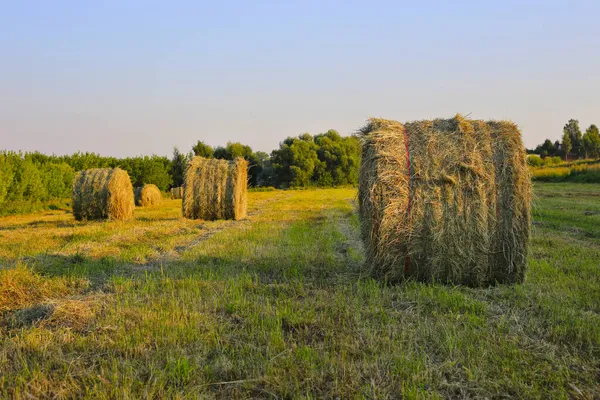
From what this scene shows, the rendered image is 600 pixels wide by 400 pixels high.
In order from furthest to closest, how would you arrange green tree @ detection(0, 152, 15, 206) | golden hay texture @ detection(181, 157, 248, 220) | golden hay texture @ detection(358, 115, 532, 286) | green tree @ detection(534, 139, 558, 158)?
green tree @ detection(534, 139, 558, 158) < green tree @ detection(0, 152, 15, 206) < golden hay texture @ detection(181, 157, 248, 220) < golden hay texture @ detection(358, 115, 532, 286)

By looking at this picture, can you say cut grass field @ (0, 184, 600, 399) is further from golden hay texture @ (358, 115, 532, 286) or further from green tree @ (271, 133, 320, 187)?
green tree @ (271, 133, 320, 187)

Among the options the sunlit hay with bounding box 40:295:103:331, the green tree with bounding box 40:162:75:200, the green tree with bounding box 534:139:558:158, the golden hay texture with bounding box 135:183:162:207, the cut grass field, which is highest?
the green tree with bounding box 534:139:558:158

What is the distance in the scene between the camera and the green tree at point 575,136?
196ft

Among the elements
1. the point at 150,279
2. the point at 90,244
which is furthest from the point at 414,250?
the point at 90,244

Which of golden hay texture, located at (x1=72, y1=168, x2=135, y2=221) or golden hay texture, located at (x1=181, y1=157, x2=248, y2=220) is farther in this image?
golden hay texture, located at (x1=72, y1=168, x2=135, y2=221)

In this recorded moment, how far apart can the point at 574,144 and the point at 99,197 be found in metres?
64.9

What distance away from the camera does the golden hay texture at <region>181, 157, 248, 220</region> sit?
1484 cm

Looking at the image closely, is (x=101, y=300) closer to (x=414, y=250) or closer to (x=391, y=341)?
(x=391, y=341)

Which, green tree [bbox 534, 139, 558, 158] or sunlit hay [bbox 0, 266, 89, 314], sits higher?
green tree [bbox 534, 139, 558, 158]

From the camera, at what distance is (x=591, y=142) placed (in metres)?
55.0

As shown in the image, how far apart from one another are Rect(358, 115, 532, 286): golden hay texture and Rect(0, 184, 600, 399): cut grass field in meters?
0.34

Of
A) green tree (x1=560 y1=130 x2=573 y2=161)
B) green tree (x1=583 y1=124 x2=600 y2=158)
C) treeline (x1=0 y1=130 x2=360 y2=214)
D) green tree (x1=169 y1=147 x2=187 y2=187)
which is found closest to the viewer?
treeline (x1=0 y1=130 x2=360 y2=214)

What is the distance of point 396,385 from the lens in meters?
3.06

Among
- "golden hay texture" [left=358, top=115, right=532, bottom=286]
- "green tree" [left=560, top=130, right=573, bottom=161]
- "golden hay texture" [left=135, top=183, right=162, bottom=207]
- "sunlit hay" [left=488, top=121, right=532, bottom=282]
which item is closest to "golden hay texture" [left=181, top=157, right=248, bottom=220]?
"golden hay texture" [left=358, top=115, right=532, bottom=286]
